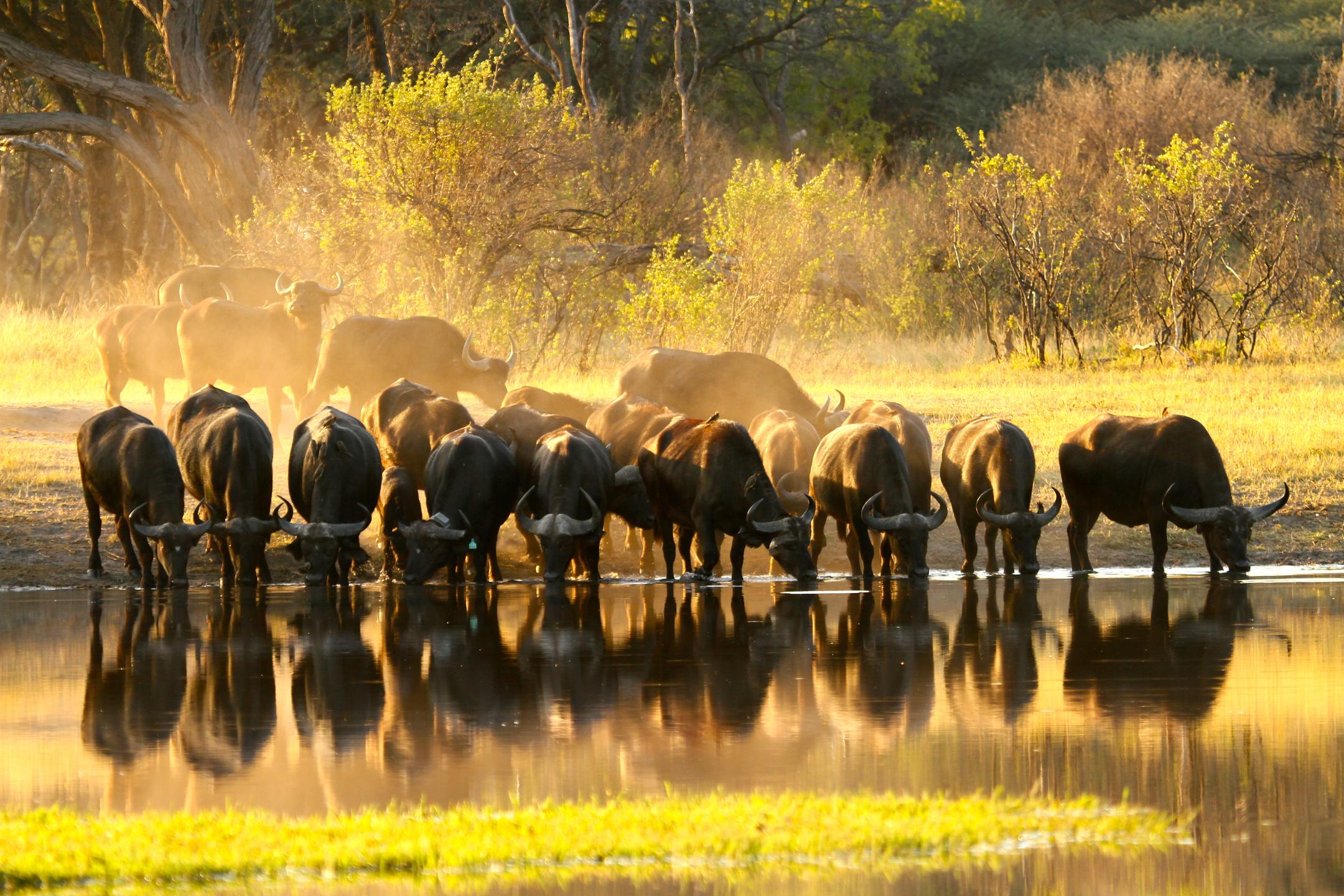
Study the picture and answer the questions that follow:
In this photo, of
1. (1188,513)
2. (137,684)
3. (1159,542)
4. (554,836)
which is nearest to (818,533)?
(1159,542)

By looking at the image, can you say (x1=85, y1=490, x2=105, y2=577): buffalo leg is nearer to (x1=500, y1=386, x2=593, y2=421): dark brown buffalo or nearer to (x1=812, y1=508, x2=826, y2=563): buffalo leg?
(x1=500, y1=386, x2=593, y2=421): dark brown buffalo

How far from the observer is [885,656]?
1073 centimetres

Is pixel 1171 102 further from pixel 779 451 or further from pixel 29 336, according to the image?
pixel 779 451

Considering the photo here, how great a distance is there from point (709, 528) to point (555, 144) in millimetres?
15383

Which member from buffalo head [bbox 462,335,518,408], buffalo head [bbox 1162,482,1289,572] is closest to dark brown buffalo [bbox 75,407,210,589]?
buffalo head [bbox 462,335,518,408]

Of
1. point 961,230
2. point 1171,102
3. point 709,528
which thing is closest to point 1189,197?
point 961,230

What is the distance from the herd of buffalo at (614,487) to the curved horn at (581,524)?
17 millimetres

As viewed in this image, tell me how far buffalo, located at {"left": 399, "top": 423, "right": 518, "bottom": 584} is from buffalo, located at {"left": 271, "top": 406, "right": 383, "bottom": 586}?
508mm

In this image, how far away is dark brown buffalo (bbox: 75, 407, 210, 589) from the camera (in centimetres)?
1451

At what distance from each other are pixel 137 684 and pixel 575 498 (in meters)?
5.39

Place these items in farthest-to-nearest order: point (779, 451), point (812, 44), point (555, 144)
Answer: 1. point (812, 44)
2. point (555, 144)
3. point (779, 451)

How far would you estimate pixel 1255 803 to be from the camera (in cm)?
707

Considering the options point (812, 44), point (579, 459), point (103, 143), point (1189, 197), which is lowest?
point (579, 459)

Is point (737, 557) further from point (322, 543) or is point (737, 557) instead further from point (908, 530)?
point (322, 543)
